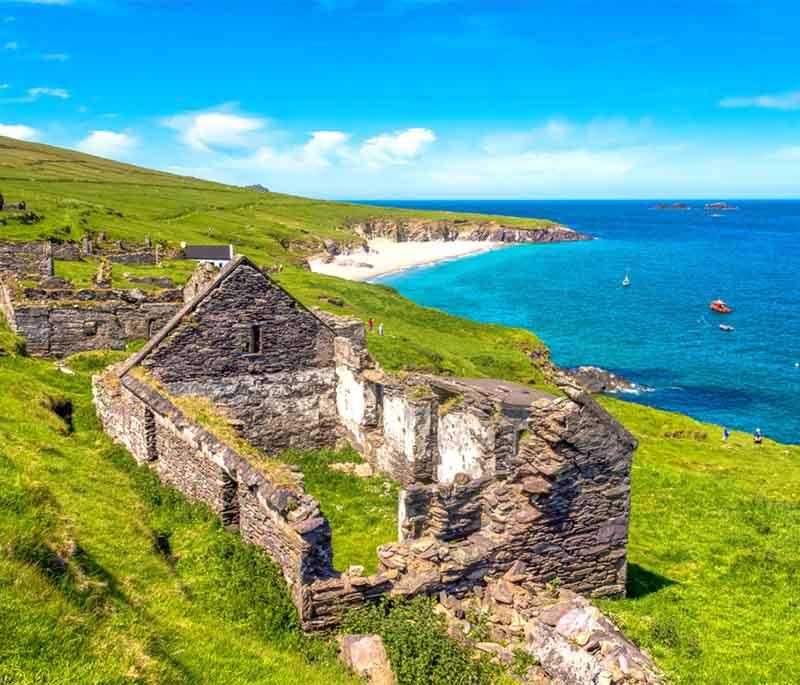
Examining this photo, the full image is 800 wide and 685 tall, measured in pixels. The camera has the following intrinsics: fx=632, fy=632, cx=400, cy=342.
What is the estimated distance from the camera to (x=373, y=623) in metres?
11.6

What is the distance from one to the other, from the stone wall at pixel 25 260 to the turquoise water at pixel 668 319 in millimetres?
55203

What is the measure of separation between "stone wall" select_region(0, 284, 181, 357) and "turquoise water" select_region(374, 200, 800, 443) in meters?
51.5

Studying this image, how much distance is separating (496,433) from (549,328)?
8574cm

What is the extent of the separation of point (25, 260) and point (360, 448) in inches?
1387

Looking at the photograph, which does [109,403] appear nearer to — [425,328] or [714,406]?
[425,328]

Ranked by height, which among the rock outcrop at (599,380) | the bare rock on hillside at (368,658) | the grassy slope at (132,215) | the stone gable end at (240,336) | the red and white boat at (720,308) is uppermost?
the grassy slope at (132,215)

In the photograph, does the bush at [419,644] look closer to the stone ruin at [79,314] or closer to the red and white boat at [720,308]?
the stone ruin at [79,314]

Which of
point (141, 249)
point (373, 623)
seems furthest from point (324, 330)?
point (141, 249)

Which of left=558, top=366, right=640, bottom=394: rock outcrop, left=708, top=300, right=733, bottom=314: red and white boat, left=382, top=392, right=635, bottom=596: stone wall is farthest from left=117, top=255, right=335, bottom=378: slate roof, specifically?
left=708, top=300, right=733, bottom=314: red and white boat

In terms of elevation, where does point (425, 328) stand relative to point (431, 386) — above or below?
below

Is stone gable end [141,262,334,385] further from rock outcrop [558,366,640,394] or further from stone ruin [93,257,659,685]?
rock outcrop [558,366,640,394]

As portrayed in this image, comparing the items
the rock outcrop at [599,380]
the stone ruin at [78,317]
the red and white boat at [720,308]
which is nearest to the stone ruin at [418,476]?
the stone ruin at [78,317]

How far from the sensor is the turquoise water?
6831cm

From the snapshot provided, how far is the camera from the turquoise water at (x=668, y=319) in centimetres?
6831
